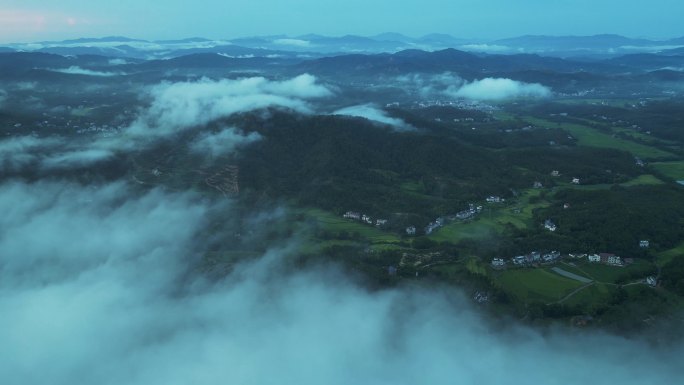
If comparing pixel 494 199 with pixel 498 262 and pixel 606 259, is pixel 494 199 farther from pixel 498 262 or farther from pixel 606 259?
pixel 606 259

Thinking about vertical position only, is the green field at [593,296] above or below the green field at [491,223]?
below

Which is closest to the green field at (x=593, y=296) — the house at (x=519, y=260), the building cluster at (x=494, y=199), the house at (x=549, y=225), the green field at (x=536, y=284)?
the green field at (x=536, y=284)

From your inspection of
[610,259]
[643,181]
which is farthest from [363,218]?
[643,181]

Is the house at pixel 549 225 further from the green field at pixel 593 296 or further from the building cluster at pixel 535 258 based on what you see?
the green field at pixel 593 296

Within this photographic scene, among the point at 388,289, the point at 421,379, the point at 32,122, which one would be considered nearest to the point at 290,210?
the point at 388,289

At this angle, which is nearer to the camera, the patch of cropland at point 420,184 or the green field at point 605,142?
the patch of cropland at point 420,184

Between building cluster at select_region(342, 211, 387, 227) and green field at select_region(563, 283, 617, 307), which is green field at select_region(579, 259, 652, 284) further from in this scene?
building cluster at select_region(342, 211, 387, 227)

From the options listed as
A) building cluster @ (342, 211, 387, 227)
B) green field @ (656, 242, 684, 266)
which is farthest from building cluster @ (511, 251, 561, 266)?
building cluster @ (342, 211, 387, 227)
